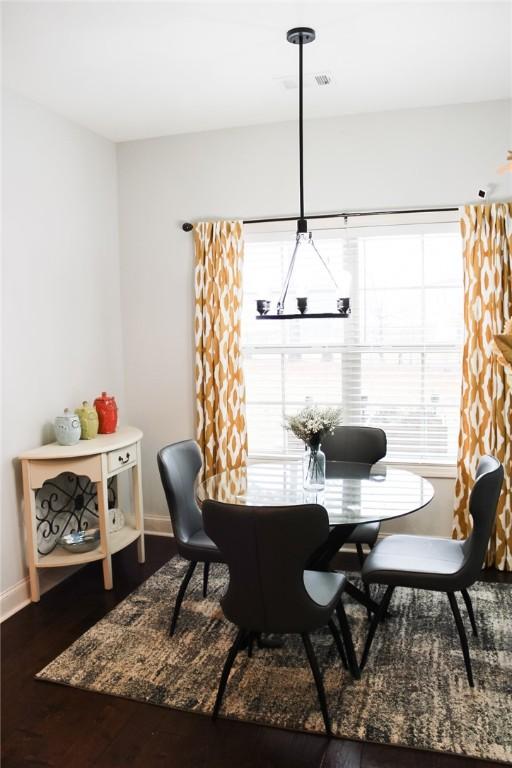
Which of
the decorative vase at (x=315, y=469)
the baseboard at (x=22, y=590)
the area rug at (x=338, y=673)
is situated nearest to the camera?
the area rug at (x=338, y=673)

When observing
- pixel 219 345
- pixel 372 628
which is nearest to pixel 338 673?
pixel 372 628

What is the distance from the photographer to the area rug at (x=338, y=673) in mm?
2355

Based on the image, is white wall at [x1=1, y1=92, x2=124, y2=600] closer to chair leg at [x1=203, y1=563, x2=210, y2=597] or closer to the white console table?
the white console table

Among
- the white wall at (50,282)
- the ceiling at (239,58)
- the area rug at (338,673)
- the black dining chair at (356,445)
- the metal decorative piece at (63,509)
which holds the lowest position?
the area rug at (338,673)

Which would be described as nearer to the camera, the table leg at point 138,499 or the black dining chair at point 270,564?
the black dining chair at point 270,564

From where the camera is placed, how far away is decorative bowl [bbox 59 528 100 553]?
361 cm

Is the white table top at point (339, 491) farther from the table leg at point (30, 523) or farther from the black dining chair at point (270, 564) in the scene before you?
the table leg at point (30, 523)

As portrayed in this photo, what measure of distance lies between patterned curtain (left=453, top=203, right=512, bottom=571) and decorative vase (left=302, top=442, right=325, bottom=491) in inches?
52.6

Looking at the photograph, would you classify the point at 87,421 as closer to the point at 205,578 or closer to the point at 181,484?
the point at 181,484

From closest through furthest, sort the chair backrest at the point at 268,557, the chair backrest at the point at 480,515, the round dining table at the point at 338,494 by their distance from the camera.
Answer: the chair backrest at the point at 268,557 < the chair backrest at the point at 480,515 < the round dining table at the point at 338,494

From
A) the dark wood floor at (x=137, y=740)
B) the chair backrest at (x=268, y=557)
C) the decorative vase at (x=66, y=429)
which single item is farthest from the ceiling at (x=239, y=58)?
the dark wood floor at (x=137, y=740)

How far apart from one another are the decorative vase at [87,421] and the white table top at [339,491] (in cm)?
101

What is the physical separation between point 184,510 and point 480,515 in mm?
1456

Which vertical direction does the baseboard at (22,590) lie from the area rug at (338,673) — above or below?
above
